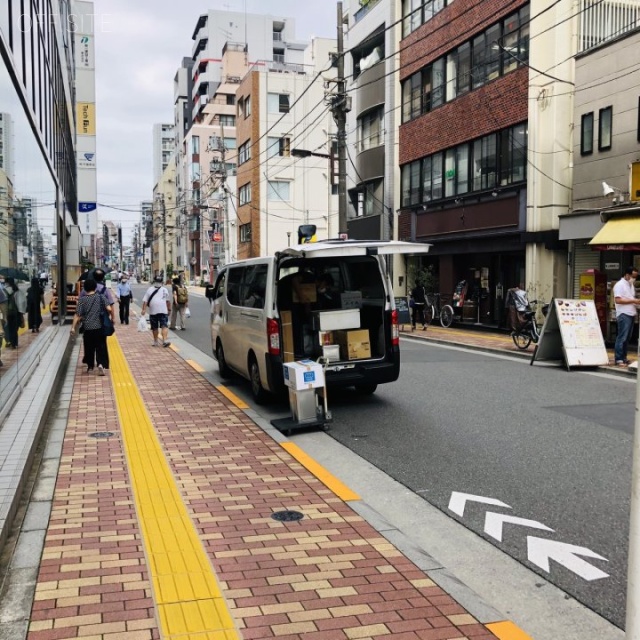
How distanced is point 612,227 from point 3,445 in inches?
505

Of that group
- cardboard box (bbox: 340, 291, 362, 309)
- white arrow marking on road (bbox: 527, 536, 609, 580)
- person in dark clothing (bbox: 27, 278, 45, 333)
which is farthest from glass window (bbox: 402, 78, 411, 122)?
white arrow marking on road (bbox: 527, 536, 609, 580)

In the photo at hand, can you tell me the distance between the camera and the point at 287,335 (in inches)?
376

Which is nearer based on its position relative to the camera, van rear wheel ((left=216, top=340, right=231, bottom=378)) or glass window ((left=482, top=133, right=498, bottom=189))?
van rear wheel ((left=216, top=340, right=231, bottom=378))

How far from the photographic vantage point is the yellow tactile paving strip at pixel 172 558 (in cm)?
353

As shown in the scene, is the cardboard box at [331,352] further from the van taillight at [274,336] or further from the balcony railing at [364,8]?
the balcony railing at [364,8]

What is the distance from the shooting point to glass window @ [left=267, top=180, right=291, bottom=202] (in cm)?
5550

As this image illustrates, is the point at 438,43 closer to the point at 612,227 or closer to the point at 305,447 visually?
the point at 612,227

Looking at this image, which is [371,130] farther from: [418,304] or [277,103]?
[277,103]

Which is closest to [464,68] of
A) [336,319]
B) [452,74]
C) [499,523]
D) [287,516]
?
Result: [452,74]

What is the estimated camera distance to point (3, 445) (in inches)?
253

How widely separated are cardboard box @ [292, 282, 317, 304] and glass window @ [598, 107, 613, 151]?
1106 cm

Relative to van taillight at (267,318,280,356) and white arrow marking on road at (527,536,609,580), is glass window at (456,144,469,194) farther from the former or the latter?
white arrow marking on road at (527,536,609,580)

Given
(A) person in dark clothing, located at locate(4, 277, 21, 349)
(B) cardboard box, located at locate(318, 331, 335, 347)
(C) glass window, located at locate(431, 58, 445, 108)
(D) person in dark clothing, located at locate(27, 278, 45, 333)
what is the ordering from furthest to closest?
(C) glass window, located at locate(431, 58, 445, 108) < (D) person in dark clothing, located at locate(27, 278, 45, 333) < (B) cardboard box, located at locate(318, 331, 335, 347) < (A) person in dark clothing, located at locate(4, 277, 21, 349)

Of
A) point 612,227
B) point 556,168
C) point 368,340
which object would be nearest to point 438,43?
point 556,168
